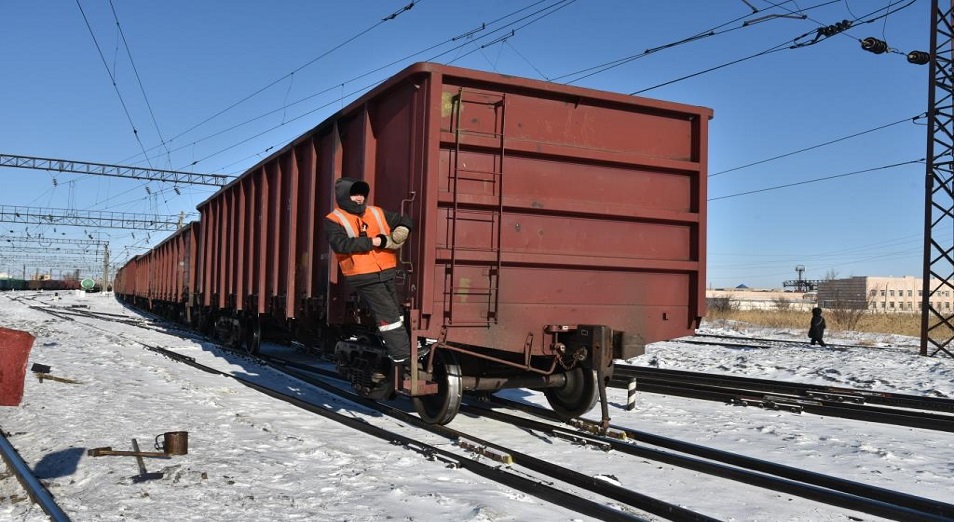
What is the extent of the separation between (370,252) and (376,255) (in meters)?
0.06

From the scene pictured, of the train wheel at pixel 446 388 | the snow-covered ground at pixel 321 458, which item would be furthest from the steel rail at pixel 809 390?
the train wheel at pixel 446 388

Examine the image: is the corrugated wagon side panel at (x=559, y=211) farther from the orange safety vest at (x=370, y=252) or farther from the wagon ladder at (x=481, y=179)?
the orange safety vest at (x=370, y=252)

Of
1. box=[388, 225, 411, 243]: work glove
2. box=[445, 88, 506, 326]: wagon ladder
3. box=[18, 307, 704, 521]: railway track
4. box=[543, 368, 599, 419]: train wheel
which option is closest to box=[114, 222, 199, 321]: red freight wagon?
box=[18, 307, 704, 521]: railway track

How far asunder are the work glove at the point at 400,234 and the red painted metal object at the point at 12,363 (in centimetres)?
287

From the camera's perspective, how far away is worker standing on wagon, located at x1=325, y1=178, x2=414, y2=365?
597 cm

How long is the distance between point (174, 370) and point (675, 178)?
8.28m

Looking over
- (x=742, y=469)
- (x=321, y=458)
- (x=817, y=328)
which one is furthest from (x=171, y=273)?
(x=742, y=469)

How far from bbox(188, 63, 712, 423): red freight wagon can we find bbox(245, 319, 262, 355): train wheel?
571cm

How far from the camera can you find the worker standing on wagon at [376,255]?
597 centimetres

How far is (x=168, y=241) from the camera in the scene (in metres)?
22.5

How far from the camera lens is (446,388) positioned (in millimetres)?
6352

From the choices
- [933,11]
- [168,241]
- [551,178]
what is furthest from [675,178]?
[168,241]

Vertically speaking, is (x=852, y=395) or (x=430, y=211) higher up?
(x=430, y=211)

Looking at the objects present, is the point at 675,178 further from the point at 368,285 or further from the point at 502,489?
the point at 502,489
